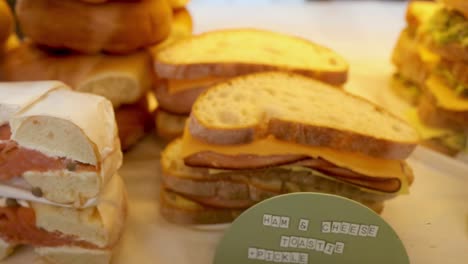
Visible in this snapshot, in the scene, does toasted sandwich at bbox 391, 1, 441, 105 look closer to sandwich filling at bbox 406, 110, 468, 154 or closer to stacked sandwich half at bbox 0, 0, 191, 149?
sandwich filling at bbox 406, 110, 468, 154

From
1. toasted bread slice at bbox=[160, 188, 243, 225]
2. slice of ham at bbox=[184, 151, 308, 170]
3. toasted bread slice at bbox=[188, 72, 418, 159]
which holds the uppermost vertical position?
toasted bread slice at bbox=[188, 72, 418, 159]

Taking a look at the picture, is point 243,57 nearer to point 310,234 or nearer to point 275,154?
point 275,154

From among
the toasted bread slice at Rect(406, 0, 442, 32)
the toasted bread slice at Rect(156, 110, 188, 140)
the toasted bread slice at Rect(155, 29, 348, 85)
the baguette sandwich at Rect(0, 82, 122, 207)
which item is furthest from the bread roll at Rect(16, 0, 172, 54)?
the toasted bread slice at Rect(406, 0, 442, 32)

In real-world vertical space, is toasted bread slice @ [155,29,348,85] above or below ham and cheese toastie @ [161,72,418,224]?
above

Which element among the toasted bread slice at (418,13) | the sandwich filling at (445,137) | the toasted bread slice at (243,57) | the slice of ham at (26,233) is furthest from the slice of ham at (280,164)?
the toasted bread slice at (418,13)

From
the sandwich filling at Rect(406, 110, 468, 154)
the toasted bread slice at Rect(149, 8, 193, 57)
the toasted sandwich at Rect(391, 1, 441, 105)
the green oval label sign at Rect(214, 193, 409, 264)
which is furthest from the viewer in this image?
the toasted sandwich at Rect(391, 1, 441, 105)

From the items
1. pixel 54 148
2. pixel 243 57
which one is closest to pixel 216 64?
pixel 243 57

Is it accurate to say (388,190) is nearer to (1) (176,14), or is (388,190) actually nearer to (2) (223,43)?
(2) (223,43)
